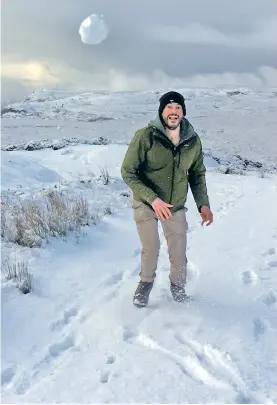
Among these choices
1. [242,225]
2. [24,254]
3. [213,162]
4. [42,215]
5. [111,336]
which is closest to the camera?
[111,336]

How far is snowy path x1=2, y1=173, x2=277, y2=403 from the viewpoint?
3.22 m

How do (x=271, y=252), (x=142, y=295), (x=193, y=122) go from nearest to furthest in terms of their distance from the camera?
1. (x=142, y=295)
2. (x=271, y=252)
3. (x=193, y=122)

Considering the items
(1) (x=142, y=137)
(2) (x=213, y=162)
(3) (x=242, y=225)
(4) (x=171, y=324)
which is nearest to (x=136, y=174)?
(1) (x=142, y=137)

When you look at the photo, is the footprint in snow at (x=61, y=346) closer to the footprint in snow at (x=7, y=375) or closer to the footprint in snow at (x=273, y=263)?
the footprint in snow at (x=7, y=375)

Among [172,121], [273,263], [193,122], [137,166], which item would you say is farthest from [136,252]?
[193,122]

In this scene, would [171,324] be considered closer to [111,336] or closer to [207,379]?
[111,336]

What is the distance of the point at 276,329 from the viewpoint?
4.08 m

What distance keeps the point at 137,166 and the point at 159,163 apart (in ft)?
0.68

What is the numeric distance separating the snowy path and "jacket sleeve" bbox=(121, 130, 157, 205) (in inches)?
48.1

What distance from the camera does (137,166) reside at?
13.6 ft

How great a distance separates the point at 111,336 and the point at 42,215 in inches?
134

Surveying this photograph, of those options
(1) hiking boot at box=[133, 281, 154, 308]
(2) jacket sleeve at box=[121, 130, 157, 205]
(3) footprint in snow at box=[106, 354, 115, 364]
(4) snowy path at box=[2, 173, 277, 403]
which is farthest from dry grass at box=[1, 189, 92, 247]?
(3) footprint in snow at box=[106, 354, 115, 364]

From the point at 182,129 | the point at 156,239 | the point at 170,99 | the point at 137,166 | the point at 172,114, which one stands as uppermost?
the point at 170,99

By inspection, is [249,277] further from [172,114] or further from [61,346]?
[61,346]
